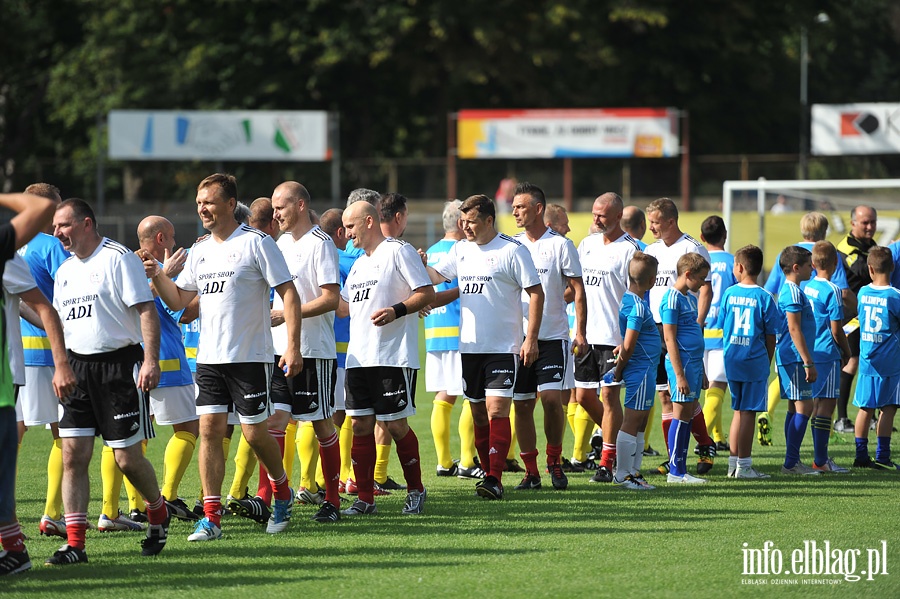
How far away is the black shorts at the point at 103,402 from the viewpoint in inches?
251

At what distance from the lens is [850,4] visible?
140 ft

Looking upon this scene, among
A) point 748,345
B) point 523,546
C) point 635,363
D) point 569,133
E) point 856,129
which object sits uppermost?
point 856,129

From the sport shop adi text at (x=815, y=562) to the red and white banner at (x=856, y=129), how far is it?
104 ft

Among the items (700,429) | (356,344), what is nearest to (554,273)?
(356,344)

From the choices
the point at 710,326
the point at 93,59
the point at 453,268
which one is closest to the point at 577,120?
the point at 93,59

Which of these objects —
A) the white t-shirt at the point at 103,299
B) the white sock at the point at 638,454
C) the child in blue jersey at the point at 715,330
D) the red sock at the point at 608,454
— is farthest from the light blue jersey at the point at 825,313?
the white t-shirt at the point at 103,299

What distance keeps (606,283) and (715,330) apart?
1510mm

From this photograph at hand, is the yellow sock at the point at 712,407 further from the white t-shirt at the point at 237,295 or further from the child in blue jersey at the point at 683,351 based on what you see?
the white t-shirt at the point at 237,295

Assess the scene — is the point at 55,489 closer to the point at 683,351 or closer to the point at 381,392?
the point at 381,392

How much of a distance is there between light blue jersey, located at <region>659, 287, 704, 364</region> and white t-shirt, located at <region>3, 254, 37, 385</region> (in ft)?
14.6

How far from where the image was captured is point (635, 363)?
868 cm

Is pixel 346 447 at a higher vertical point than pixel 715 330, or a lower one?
lower

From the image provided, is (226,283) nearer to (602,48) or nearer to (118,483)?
(118,483)

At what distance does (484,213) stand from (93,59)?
35.9 m
